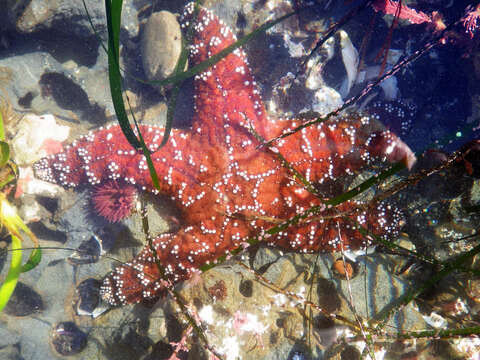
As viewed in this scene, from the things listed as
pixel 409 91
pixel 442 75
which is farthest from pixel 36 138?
pixel 442 75

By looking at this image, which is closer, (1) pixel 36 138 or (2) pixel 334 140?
(2) pixel 334 140

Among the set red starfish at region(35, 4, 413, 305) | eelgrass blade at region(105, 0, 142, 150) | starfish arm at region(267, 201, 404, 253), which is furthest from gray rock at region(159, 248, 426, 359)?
eelgrass blade at region(105, 0, 142, 150)

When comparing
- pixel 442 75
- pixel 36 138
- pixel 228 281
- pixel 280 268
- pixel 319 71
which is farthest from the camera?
pixel 442 75

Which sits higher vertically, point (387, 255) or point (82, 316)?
point (387, 255)

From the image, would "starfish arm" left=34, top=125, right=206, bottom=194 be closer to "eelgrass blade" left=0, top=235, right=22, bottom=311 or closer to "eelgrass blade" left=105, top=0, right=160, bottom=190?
"eelgrass blade" left=0, top=235, right=22, bottom=311

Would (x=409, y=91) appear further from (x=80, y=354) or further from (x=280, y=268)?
(x=80, y=354)

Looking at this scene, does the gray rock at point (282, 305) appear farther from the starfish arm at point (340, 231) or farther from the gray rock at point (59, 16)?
the gray rock at point (59, 16)

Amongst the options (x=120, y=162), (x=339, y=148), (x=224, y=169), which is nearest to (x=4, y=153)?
(x=120, y=162)
